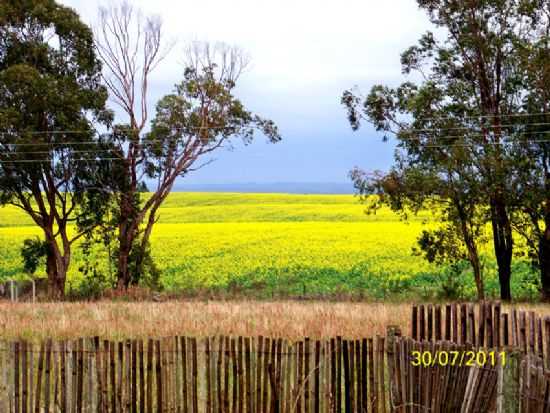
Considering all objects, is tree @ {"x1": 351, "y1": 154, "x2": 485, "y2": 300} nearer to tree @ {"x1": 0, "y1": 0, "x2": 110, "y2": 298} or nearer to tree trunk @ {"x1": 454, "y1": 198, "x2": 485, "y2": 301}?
tree trunk @ {"x1": 454, "y1": 198, "x2": 485, "y2": 301}

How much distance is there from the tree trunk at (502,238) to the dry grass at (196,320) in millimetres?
7443

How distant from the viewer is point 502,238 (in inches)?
1044

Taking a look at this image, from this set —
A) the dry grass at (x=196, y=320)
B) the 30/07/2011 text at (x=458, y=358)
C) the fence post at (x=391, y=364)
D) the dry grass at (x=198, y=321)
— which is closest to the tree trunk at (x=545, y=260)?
the dry grass at (x=198, y=321)

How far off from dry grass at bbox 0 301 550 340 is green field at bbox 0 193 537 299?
6.72 meters

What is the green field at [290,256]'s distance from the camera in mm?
29922

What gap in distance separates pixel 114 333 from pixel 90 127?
57.1ft

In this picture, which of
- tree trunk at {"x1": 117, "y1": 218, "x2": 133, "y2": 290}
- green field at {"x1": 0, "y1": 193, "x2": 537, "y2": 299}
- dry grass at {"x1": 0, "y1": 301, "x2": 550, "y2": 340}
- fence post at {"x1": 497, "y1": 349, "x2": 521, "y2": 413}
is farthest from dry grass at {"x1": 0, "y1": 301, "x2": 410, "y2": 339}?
tree trunk at {"x1": 117, "y1": 218, "x2": 133, "y2": 290}

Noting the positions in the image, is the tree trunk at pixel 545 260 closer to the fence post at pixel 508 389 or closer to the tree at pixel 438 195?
the tree at pixel 438 195

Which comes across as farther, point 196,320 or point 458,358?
point 196,320

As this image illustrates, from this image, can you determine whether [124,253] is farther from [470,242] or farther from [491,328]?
[491,328]

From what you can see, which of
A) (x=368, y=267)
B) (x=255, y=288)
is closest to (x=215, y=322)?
(x=255, y=288)

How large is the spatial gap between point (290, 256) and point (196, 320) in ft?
77.5

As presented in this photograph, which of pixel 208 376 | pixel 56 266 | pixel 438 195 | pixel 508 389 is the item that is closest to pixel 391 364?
pixel 508 389

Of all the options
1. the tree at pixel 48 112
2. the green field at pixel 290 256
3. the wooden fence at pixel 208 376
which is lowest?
the green field at pixel 290 256
